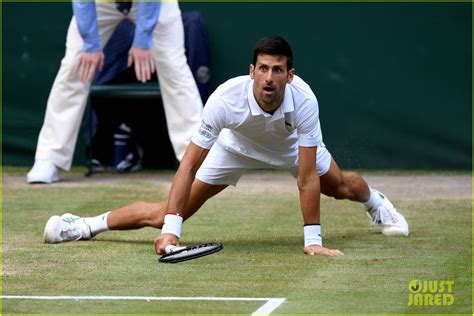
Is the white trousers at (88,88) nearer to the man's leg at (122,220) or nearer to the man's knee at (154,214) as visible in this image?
the man's leg at (122,220)

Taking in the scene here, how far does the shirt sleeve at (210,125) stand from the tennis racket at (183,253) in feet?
2.06

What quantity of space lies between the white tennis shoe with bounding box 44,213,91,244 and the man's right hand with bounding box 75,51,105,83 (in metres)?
3.27

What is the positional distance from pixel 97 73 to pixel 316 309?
717 cm

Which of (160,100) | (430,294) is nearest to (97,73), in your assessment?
(160,100)

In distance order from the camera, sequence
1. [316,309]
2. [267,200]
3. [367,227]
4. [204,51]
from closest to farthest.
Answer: [316,309] → [367,227] → [267,200] → [204,51]

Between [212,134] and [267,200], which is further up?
[212,134]

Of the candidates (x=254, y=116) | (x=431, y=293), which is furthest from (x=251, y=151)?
(x=431, y=293)

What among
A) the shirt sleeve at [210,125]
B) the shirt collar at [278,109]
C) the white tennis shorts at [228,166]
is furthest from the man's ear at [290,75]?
the white tennis shorts at [228,166]

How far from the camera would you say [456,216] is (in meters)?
9.42

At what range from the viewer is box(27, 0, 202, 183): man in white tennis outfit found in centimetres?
1135

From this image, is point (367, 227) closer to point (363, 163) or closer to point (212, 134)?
point (212, 134)

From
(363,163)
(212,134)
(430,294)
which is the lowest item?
(363,163)

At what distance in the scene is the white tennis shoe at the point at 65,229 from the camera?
311 inches

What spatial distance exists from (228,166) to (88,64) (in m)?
3.59
